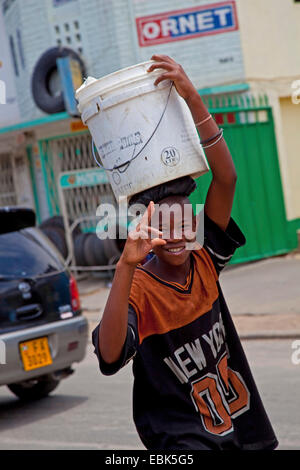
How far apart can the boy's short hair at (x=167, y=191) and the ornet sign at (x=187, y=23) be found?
12346mm

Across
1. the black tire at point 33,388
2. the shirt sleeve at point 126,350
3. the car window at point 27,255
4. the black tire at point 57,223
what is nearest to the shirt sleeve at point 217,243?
the shirt sleeve at point 126,350

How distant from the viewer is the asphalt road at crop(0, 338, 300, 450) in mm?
6367

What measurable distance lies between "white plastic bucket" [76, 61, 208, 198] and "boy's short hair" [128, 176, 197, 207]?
0.08ft

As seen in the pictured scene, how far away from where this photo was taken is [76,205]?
17109mm

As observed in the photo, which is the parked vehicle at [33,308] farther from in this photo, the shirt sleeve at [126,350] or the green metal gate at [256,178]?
the green metal gate at [256,178]

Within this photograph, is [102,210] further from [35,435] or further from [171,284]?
[35,435]

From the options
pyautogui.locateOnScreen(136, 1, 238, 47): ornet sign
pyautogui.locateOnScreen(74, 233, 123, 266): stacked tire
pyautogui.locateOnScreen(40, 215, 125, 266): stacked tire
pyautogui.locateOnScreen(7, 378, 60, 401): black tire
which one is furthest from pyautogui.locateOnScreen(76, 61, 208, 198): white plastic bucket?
pyautogui.locateOnScreen(136, 1, 238, 47): ornet sign

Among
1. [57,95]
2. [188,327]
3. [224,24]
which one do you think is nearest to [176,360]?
[188,327]

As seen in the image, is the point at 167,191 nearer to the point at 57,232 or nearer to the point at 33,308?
the point at 33,308

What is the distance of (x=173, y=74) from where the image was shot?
2.94 metres

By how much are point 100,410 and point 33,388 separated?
108cm

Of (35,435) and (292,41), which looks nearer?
(35,435)

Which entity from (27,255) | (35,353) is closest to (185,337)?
(35,353)

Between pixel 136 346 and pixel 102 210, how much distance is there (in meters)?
0.94
